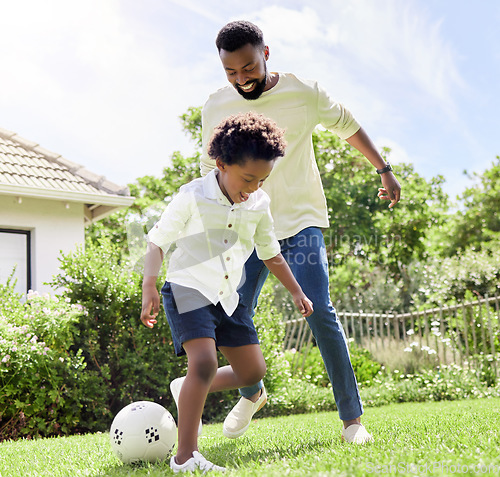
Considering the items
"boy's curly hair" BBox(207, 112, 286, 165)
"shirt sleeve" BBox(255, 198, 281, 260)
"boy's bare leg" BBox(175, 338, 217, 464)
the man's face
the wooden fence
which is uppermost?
the man's face

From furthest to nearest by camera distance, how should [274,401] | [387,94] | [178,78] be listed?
1. [387,94]
2. [178,78]
3. [274,401]

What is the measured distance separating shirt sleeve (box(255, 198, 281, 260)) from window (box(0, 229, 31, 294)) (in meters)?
6.75

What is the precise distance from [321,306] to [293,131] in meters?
1.07

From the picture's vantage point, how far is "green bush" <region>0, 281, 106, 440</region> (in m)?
5.73

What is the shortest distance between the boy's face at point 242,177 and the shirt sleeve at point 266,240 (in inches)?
8.8

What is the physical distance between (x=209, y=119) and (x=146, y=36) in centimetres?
490

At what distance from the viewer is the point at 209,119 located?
140 inches

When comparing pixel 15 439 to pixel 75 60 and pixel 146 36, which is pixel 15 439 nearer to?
pixel 146 36

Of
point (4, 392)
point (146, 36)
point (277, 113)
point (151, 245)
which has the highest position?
point (146, 36)

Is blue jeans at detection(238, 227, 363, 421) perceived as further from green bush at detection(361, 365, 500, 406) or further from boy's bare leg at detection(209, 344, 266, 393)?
green bush at detection(361, 365, 500, 406)

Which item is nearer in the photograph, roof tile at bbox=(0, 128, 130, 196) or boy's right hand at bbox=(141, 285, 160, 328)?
boy's right hand at bbox=(141, 285, 160, 328)

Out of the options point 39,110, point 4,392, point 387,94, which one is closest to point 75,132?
point 39,110

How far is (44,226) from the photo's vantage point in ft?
30.0

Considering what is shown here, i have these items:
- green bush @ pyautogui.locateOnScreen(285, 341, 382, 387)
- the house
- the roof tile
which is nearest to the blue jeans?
green bush @ pyautogui.locateOnScreen(285, 341, 382, 387)
